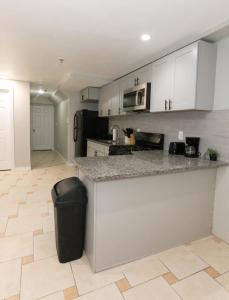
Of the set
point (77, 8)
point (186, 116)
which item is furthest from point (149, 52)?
point (77, 8)

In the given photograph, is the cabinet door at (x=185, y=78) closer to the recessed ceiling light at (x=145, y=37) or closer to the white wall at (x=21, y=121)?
the recessed ceiling light at (x=145, y=37)

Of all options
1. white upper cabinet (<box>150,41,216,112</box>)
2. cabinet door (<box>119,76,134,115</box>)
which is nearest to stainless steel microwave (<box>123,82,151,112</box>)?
cabinet door (<box>119,76,134,115</box>)

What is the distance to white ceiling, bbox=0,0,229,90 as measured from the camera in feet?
5.67

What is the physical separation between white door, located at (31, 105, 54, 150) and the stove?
6.41 meters

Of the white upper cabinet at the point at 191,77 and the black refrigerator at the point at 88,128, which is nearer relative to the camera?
the white upper cabinet at the point at 191,77

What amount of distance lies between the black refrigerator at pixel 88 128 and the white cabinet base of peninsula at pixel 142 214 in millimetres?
3249

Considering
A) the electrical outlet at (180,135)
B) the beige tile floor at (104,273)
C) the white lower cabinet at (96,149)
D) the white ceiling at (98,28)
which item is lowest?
the beige tile floor at (104,273)

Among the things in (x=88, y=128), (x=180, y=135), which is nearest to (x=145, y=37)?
(x=180, y=135)

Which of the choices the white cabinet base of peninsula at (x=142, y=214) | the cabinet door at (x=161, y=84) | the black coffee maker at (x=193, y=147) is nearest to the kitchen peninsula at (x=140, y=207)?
the white cabinet base of peninsula at (x=142, y=214)

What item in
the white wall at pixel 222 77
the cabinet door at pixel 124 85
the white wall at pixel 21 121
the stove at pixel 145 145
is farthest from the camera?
the white wall at pixel 21 121

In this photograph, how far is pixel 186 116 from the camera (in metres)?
2.84

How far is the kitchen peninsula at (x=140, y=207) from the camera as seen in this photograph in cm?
178

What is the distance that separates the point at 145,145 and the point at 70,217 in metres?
2.20

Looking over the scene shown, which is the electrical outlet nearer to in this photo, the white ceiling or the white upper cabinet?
the white upper cabinet
